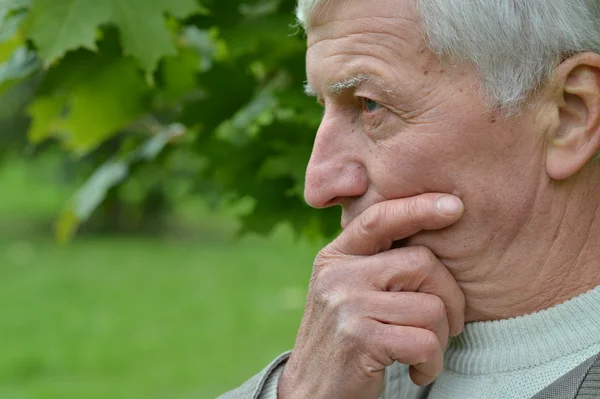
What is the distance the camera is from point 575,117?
2104 mm

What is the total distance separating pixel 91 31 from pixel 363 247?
38.6 inches

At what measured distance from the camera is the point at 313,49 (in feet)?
7.67

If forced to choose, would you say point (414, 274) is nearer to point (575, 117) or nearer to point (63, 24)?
point (575, 117)

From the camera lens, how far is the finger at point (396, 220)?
83.5 inches

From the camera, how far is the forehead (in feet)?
6.96

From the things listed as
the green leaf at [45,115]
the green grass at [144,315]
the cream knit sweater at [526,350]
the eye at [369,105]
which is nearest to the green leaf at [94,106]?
the green leaf at [45,115]

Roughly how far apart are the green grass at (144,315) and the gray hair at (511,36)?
6130mm

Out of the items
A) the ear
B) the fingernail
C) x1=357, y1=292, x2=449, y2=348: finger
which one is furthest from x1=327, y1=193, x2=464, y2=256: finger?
the ear

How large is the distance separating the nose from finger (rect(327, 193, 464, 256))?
0.07 metres

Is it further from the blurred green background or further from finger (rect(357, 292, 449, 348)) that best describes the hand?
the blurred green background

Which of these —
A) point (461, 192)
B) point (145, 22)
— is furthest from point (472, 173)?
point (145, 22)

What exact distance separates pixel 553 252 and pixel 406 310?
1.16 feet

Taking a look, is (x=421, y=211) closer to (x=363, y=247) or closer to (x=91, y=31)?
(x=363, y=247)

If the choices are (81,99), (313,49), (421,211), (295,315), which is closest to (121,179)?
(81,99)
